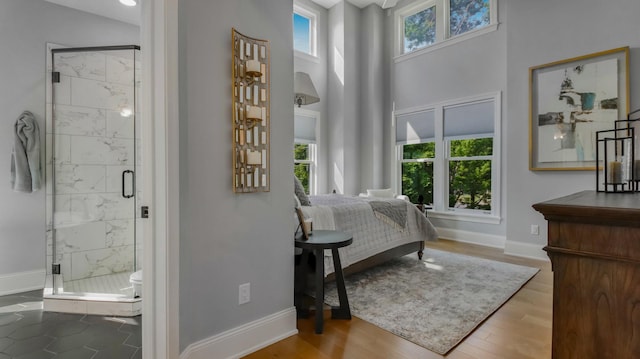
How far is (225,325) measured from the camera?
1.81 meters

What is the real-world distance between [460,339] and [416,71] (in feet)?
15.4

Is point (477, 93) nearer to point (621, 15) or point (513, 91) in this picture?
point (513, 91)

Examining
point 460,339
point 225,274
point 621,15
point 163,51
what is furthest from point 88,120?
point 621,15

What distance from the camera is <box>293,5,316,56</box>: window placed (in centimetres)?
586

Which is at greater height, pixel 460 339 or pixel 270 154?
pixel 270 154

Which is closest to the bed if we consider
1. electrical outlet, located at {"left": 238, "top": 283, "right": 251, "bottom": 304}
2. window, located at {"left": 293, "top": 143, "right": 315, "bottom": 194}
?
electrical outlet, located at {"left": 238, "top": 283, "right": 251, "bottom": 304}

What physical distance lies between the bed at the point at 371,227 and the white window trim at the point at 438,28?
304 cm

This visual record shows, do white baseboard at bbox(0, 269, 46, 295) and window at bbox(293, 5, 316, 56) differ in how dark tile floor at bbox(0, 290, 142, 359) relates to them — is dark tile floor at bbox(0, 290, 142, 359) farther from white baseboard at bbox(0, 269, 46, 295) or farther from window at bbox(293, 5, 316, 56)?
window at bbox(293, 5, 316, 56)

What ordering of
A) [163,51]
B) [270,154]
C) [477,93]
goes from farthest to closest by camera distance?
[477,93], [270,154], [163,51]

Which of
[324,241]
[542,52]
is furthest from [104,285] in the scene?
[542,52]

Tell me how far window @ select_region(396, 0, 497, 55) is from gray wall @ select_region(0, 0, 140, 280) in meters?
5.12

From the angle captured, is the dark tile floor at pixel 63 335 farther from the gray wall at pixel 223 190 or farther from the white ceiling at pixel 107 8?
the white ceiling at pixel 107 8

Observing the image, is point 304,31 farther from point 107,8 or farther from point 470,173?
point 470,173

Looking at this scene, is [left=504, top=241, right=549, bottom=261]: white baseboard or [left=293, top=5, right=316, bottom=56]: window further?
[left=293, top=5, right=316, bottom=56]: window
